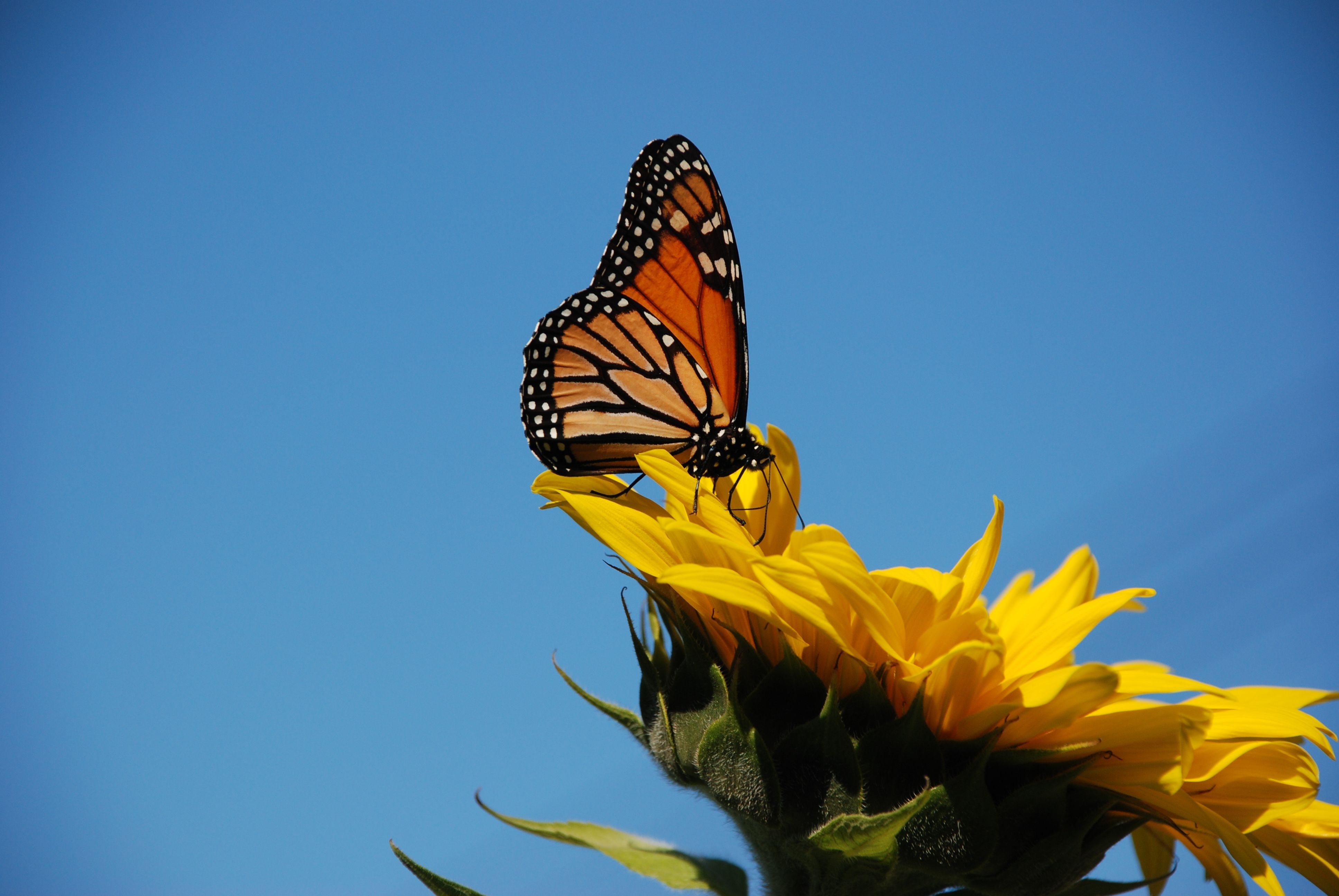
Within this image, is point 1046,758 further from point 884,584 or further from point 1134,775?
point 884,584

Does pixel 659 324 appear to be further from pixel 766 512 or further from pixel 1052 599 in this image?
pixel 1052 599

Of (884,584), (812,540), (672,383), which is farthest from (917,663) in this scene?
(672,383)

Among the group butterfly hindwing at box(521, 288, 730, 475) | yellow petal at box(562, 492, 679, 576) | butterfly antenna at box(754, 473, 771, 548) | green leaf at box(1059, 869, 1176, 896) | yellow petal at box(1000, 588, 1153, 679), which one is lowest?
green leaf at box(1059, 869, 1176, 896)

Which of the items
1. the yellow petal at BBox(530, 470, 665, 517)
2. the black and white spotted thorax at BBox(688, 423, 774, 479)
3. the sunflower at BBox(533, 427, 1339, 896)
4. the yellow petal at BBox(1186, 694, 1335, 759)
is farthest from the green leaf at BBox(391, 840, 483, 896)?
the yellow petal at BBox(1186, 694, 1335, 759)

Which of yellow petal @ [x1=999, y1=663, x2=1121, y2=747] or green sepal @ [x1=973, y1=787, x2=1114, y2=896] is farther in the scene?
green sepal @ [x1=973, y1=787, x2=1114, y2=896]

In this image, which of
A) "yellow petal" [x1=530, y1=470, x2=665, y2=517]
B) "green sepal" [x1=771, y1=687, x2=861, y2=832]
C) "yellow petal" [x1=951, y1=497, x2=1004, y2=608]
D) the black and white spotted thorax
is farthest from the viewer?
the black and white spotted thorax

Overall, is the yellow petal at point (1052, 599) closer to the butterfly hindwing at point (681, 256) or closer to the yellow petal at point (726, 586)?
the yellow petal at point (726, 586)

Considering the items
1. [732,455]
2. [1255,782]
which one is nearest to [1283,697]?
[1255,782]

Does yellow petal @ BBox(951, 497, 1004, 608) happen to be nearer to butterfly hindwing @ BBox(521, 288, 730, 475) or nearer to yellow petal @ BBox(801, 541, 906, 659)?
yellow petal @ BBox(801, 541, 906, 659)
